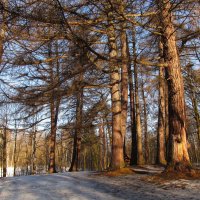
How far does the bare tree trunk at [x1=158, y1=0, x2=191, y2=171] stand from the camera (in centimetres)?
796

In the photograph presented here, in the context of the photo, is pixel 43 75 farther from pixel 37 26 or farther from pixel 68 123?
pixel 68 123

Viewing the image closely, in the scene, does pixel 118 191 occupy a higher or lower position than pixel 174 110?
lower

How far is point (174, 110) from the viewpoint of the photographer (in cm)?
832

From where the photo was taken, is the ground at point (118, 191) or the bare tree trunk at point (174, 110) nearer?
the ground at point (118, 191)

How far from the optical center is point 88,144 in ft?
63.4

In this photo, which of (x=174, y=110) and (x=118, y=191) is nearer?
(x=118, y=191)

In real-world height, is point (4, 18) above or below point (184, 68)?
below

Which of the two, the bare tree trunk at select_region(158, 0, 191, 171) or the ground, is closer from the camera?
the ground

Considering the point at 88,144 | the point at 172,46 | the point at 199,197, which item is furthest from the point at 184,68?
the point at 199,197

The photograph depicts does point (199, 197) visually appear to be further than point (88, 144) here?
No

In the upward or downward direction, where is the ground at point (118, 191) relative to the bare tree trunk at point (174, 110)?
downward

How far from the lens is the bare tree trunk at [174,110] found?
7.96 meters

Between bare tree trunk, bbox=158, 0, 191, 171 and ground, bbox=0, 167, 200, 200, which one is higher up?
bare tree trunk, bbox=158, 0, 191, 171

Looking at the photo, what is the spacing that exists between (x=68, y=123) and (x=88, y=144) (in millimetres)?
4617
